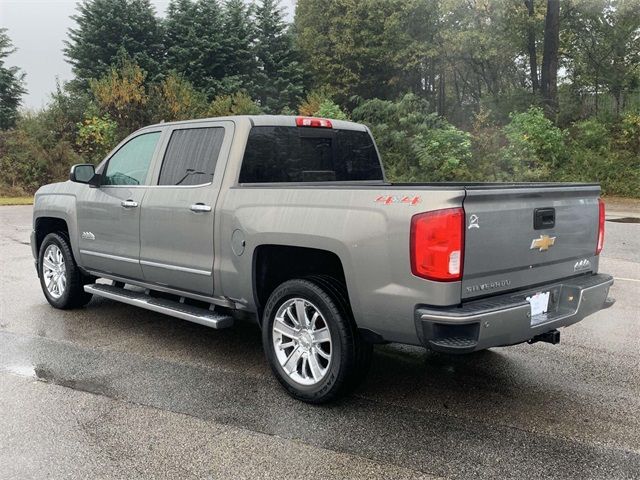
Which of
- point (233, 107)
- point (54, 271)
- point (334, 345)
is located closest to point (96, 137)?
point (233, 107)

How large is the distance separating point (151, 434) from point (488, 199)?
235 centimetres

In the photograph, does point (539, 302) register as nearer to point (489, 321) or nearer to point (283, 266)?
point (489, 321)

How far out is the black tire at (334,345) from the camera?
11.9 ft

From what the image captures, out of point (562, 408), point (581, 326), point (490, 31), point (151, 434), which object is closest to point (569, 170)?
point (490, 31)

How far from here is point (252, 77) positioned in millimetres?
33156

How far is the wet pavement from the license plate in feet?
2.16

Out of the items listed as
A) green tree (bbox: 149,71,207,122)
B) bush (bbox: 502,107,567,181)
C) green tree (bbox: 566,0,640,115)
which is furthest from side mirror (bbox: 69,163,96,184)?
green tree (bbox: 566,0,640,115)

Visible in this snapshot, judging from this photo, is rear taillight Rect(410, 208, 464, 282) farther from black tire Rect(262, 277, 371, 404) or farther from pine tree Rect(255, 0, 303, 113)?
pine tree Rect(255, 0, 303, 113)

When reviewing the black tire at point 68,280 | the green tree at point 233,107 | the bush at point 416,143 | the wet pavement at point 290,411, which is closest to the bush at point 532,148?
the bush at point 416,143

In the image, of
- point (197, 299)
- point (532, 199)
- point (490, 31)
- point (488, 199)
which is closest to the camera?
point (488, 199)

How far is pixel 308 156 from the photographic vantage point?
4.86 metres

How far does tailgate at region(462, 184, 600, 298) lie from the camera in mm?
3295

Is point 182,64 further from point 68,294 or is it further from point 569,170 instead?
point 68,294

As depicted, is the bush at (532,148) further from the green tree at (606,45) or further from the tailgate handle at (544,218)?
the tailgate handle at (544,218)
